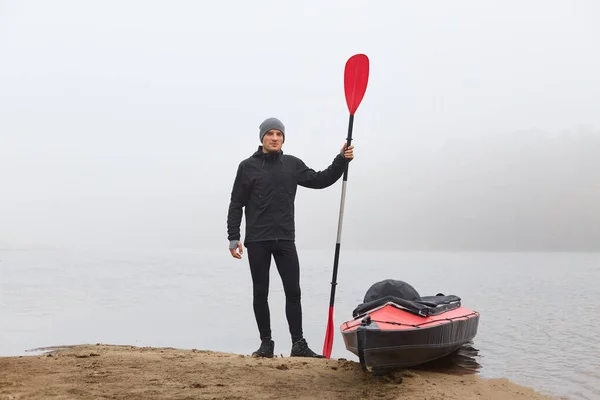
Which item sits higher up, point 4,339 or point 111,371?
point 111,371

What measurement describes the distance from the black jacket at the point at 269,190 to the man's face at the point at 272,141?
0.07 m

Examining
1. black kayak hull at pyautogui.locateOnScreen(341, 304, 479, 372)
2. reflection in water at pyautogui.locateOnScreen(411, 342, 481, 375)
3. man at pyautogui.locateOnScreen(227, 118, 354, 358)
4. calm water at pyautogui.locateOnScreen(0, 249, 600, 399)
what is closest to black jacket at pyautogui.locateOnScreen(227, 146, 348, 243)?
man at pyautogui.locateOnScreen(227, 118, 354, 358)

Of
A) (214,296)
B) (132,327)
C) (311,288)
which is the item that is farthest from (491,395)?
(311,288)

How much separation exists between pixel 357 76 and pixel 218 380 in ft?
11.0

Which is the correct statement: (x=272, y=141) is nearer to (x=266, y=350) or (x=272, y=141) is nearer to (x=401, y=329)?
(x=266, y=350)

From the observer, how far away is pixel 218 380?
157 inches

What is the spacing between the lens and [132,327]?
12.1 metres

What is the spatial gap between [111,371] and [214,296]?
52.9ft

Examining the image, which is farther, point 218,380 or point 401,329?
point 401,329

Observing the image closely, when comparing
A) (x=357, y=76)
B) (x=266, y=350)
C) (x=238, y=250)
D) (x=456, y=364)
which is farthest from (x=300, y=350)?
(x=357, y=76)

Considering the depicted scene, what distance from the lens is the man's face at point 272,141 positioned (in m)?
5.11

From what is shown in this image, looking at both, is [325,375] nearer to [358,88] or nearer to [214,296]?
[358,88]

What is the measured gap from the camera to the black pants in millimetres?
5043

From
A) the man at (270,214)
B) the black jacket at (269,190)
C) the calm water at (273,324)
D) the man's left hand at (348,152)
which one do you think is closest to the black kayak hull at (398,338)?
the man at (270,214)
